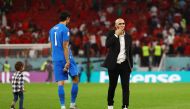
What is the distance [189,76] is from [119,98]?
643 inches

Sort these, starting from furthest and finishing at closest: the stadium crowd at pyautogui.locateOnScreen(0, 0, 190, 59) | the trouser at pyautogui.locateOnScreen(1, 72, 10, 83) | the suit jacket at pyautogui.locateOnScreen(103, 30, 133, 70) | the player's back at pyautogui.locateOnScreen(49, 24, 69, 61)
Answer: the stadium crowd at pyautogui.locateOnScreen(0, 0, 190, 59), the trouser at pyautogui.locateOnScreen(1, 72, 10, 83), the player's back at pyautogui.locateOnScreen(49, 24, 69, 61), the suit jacket at pyautogui.locateOnScreen(103, 30, 133, 70)

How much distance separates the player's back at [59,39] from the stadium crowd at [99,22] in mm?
21993

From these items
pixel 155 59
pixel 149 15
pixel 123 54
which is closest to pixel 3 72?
pixel 155 59

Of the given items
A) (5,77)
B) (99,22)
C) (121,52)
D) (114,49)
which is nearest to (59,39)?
(114,49)

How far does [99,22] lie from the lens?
4316 centimetres

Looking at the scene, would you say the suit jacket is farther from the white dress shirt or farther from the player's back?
the player's back

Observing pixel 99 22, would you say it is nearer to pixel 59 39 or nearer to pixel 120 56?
pixel 59 39

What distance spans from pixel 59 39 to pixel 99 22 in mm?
27295

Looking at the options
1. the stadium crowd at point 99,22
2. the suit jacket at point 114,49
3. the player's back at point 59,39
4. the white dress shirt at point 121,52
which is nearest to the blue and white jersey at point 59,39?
the player's back at point 59,39

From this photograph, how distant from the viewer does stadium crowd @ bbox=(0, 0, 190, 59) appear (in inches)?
1549

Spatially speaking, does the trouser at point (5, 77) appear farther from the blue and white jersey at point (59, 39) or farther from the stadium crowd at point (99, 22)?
the blue and white jersey at point (59, 39)

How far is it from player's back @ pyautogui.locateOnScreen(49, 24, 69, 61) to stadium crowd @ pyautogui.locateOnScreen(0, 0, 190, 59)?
21993mm

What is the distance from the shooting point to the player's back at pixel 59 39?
626 inches

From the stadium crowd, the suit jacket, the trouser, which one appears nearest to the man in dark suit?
the suit jacket
